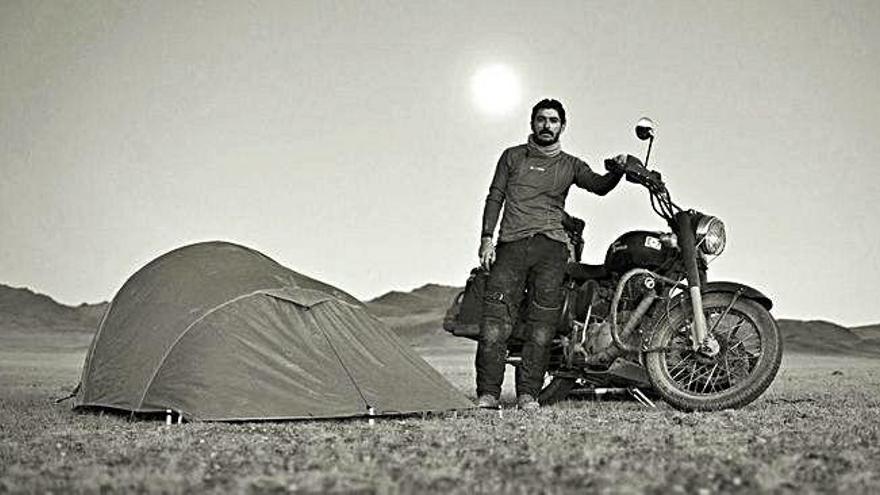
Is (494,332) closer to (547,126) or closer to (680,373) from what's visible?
(680,373)

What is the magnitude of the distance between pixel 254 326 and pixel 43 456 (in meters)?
1.99

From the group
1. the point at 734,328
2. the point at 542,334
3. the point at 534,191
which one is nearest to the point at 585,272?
the point at 542,334

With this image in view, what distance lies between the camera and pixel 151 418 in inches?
263

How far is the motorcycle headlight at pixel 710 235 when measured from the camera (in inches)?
285

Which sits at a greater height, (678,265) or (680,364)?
(678,265)

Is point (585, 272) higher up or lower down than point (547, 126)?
lower down

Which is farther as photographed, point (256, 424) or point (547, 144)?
point (547, 144)

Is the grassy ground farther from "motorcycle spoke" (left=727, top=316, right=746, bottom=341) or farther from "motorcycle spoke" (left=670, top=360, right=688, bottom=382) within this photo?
"motorcycle spoke" (left=727, top=316, right=746, bottom=341)

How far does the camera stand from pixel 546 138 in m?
7.66

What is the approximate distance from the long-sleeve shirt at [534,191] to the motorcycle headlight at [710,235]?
72 centimetres

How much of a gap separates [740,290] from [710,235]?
495mm

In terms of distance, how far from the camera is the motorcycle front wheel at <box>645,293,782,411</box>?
6844 millimetres

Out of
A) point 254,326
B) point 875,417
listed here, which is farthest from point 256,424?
point 875,417

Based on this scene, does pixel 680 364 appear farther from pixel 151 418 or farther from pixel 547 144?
pixel 151 418
